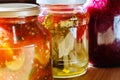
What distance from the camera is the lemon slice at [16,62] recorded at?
20.8 inches

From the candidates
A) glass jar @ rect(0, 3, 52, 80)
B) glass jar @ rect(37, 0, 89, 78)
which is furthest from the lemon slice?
glass jar @ rect(37, 0, 89, 78)

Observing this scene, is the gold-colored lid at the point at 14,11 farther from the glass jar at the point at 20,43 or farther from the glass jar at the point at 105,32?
the glass jar at the point at 105,32

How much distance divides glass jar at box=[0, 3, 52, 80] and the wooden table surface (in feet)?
0.44

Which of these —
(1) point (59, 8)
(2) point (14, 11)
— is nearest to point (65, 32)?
(1) point (59, 8)

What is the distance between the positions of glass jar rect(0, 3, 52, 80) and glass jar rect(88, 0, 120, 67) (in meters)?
0.17

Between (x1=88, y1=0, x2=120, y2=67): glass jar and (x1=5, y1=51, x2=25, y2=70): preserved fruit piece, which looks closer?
(x1=5, y1=51, x2=25, y2=70): preserved fruit piece

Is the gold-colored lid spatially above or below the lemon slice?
above

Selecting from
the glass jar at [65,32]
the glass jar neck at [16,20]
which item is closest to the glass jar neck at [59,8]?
Answer: the glass jar at [65,32]

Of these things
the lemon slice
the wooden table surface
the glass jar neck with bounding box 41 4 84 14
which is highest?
the glass jar neck with bounding box 41 4 84 14

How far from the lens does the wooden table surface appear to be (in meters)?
0.65

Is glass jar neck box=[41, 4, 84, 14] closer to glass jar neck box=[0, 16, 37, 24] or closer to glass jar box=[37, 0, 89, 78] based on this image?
glass jar box=[37, 0, 89, 78]

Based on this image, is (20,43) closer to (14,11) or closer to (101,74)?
(14,11)

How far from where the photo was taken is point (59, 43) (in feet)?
2.10

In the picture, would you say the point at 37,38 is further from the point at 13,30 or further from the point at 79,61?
the point at 79,61
